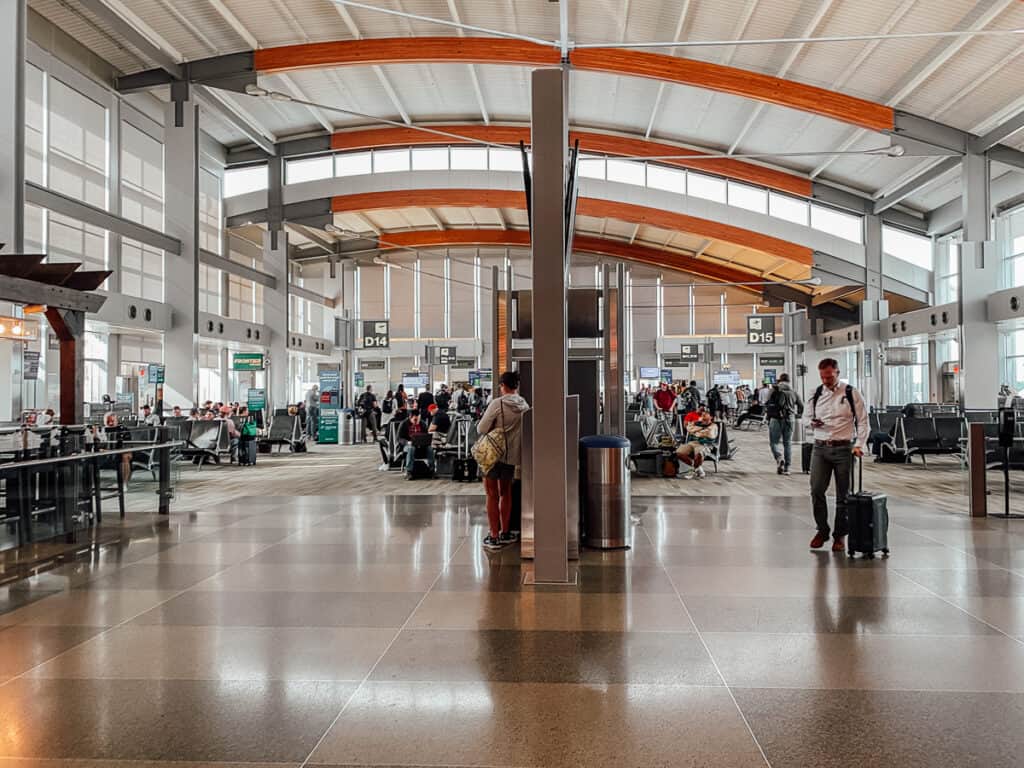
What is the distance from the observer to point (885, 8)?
48.5 ft

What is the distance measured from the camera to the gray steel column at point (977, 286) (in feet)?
63.6

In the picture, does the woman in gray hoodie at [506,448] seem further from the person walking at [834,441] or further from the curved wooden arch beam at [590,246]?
the curved wooden arch beam at [590,246]

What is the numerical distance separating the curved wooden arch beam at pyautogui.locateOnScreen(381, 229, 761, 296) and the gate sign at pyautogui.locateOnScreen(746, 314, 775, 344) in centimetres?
654

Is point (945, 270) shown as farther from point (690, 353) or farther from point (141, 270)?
point (141, 270)

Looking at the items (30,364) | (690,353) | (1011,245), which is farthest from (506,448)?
(690,353)

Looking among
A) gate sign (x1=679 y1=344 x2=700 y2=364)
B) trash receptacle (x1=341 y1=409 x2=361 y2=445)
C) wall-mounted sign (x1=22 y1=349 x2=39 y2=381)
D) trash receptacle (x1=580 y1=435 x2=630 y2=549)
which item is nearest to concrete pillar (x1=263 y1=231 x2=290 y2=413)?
trash receptacle (x1=341 y1=409 x2=361 y2=445)

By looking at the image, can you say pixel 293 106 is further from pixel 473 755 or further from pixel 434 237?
pixel 473 755


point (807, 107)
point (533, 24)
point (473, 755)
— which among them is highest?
point (533, 24)

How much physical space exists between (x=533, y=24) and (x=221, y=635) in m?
16.8

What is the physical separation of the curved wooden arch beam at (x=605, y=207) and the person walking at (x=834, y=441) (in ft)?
67.7

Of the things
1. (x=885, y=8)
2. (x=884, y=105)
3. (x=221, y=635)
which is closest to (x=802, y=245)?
(x=884, y=105)

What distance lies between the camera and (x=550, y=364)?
598cm

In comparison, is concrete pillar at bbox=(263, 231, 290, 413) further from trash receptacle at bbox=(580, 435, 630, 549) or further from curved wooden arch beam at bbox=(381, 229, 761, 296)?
trash receptacle at bbox=(580, 435, 630, 549)

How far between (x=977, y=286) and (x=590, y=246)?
20.0 meters
